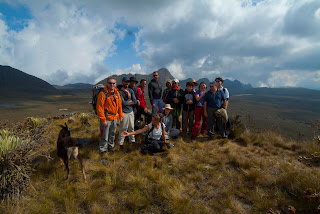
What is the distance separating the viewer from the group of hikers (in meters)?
4.27

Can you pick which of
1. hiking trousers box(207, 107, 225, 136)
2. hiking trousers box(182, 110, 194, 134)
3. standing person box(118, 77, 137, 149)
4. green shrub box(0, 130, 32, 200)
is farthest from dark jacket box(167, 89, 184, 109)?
green shrub box(0, 130, 32, 200)

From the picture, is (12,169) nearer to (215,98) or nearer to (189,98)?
(189,98)

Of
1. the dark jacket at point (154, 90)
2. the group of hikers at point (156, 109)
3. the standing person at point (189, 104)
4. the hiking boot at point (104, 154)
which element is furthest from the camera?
the dark jacket at point (154, 90)

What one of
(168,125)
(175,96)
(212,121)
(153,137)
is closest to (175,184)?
(153,137)

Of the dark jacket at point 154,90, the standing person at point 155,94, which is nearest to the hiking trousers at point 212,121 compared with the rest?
the standing person at point 155,94

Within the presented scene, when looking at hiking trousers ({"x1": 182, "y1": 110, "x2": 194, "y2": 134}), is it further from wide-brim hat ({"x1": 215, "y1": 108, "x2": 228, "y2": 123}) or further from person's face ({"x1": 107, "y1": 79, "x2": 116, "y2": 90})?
person's face ({"x1": 107, "y1": 79, "x2": 116, "y2": 90})

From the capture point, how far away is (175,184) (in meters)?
3.18

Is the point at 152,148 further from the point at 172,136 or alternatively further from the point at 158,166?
the point at 172,136

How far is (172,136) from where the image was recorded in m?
5.68

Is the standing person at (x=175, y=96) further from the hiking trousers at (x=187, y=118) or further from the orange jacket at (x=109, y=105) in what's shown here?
the orange jacket at (x=109, y=105)

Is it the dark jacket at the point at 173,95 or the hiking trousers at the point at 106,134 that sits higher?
the dark jacket at the point at 173,95

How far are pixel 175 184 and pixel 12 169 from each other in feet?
10.3

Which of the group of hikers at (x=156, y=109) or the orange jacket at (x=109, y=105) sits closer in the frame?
the orange jacket at (x=109, y=105)

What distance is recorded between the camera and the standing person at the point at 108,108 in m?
4.05
